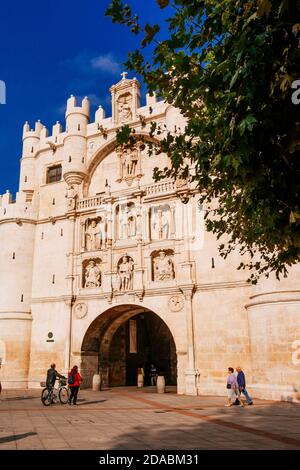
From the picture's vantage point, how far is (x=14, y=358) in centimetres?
2538

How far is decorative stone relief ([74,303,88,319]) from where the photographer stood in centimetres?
2444

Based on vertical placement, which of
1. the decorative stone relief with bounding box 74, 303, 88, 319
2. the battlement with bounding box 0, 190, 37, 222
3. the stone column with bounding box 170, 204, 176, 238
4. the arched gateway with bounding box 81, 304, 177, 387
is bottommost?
the arched gateway with bounding box 81, 304, 177, 387

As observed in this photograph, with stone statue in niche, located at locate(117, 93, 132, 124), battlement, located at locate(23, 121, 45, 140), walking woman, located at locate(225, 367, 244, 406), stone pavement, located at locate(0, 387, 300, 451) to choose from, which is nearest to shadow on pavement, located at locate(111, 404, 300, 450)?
stone pavement, located at locate(0, 387, 300, 451)

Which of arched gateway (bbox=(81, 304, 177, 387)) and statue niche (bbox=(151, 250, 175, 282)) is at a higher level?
statue niche (bbox=(151, 250, 175, 282))

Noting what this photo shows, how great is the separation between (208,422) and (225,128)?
30.3 ft

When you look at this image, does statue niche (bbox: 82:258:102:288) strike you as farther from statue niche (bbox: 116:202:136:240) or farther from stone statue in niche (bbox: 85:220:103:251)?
statue niche (bbox: 116:202:136:240)

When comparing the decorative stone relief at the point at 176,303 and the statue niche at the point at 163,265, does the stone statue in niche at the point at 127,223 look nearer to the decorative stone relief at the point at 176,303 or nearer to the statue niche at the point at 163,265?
the statue niche at the point at 163,265

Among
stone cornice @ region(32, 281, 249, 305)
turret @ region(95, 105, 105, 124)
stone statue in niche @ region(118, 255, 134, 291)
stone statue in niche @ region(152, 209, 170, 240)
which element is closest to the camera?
stone cornice @ region(32, 281, 249, 305)

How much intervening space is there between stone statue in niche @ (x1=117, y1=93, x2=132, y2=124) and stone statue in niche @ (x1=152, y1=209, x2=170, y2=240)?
25.0ft

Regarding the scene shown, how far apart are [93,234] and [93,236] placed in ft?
0.42

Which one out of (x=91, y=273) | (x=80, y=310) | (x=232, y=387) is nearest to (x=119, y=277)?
(x=91, y=273)

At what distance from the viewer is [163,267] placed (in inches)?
911

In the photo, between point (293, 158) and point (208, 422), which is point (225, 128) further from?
point (208, 422)
